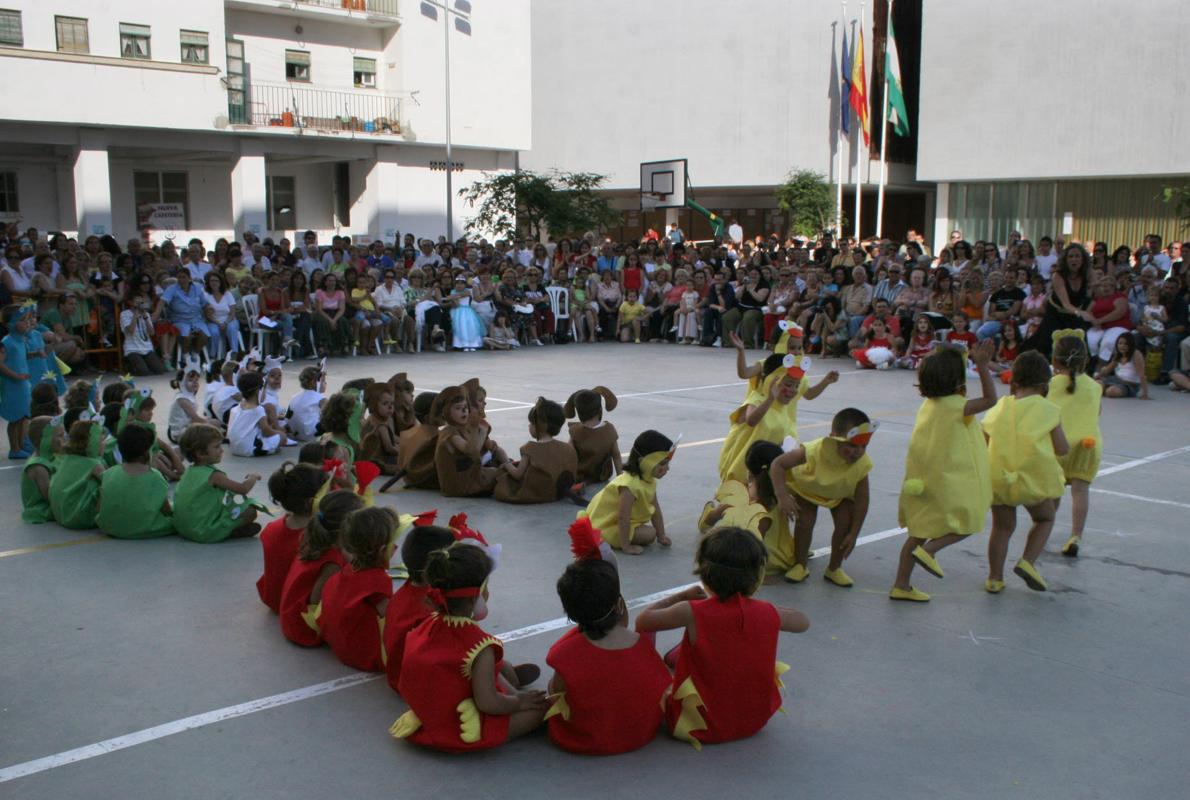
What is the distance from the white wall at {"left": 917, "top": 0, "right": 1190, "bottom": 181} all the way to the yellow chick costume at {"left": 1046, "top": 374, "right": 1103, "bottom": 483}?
1061 inches

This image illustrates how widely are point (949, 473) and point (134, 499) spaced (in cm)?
442

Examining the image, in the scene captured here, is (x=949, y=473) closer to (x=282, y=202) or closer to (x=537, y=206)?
(x=537, y=206)

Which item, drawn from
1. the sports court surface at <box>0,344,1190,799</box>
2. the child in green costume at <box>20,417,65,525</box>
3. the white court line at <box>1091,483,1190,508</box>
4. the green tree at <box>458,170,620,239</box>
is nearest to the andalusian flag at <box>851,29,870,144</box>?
the green tree at <box>458,170,620,239</box>

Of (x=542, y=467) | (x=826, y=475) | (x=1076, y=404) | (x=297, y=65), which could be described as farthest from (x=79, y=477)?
(x=297, y=65)

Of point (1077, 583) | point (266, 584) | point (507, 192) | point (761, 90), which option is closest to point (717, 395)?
point (1077, 583)

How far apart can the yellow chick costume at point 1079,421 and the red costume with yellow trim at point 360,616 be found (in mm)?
3710

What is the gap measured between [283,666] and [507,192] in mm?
22574

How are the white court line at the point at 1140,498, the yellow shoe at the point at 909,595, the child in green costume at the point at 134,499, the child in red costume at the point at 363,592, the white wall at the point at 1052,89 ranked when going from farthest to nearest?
the white wall at the point at 1052,89 < the white court line at the point at 1140,498 < the child in green costume at the point at 134,499 < the yellow shoe at the point at 909,595 < the child in red costume at the point at 363,592

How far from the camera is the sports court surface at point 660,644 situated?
340 cm

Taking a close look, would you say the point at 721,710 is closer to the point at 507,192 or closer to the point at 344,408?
the point at 344,408

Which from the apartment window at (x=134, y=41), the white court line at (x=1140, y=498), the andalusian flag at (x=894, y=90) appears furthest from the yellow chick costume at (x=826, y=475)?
the andalusian flag at (x=894, y=90)

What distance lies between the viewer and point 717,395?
39.3 ft

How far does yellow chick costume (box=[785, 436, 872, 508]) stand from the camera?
5.14m

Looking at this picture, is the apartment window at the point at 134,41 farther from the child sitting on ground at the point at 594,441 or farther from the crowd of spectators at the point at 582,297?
the child sitting on ground at the point at 594,441
